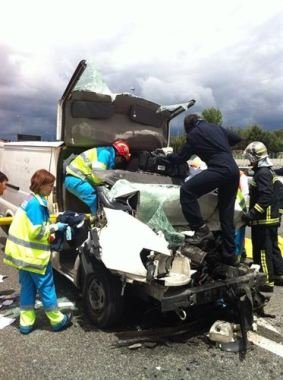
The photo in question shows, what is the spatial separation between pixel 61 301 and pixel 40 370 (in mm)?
1716

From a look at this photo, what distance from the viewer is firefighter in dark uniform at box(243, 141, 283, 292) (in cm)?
608

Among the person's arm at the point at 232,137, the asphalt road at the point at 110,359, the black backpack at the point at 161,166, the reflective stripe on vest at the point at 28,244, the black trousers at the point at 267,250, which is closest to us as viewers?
the asphalt road at the point at 110,359

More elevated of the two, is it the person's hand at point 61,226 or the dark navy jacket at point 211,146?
the dark navy jacket at point 211,146

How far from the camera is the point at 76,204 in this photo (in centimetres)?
603

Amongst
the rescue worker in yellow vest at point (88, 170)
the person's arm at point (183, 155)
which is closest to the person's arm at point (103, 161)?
the rescue worker in yellow vest at point (88, 170)

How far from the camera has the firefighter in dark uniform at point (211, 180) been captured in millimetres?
4613

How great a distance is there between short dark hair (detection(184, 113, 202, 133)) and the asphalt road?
2194mm

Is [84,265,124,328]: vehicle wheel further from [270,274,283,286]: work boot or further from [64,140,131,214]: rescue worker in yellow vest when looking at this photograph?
[270,274,283,286]: work boot

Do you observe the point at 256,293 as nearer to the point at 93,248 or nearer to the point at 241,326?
the point at 241,326

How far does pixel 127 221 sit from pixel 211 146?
53.1 inches

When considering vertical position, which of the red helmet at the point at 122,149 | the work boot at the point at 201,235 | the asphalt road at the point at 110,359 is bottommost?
the asphalt road at the point at 110,359

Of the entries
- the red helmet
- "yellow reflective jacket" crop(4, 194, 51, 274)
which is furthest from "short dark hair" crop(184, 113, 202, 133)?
"yellow reflective jacket" crop(4, 194, 51, 274)

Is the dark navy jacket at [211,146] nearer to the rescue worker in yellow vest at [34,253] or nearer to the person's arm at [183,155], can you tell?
the person's arm at [183,155]

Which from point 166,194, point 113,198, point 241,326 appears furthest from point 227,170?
point 241,326
